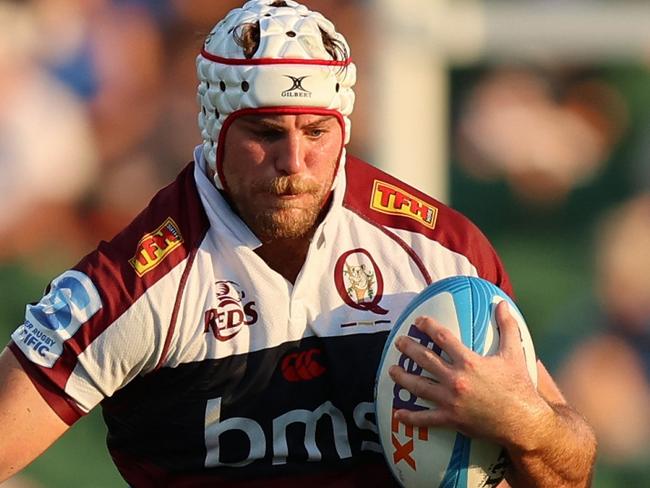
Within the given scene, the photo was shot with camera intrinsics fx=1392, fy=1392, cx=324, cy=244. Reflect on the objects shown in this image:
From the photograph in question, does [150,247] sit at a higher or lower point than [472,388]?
higher

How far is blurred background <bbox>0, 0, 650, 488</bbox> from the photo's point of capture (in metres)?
7.00

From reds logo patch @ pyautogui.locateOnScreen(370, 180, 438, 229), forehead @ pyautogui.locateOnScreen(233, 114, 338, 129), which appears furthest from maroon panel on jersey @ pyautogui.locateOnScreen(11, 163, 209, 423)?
reds logo patch @ pyautogui.locateOnScreen(370, 180, 438, 229)

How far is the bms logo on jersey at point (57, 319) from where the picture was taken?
3.54 m

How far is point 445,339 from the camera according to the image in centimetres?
337

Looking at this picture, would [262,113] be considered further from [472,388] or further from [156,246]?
[472,388]

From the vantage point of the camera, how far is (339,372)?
3.74 meters

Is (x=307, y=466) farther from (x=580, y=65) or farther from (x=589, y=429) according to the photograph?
(x=580, y=65)

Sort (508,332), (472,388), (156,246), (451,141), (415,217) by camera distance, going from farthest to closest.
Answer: (451,141) → (415,217) → (156,246) → (508,332) → (472,388)

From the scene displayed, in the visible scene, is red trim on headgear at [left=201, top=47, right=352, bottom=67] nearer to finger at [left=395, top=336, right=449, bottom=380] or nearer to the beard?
the beard

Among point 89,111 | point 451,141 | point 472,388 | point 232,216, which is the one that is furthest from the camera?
point 451,141

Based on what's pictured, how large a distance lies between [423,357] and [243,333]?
22.0 inches

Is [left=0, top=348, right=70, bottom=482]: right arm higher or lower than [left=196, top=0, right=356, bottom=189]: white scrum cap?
lower

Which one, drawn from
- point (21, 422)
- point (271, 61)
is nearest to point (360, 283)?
point (271, 61)

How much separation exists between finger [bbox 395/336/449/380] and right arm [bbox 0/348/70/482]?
2.95 ft
